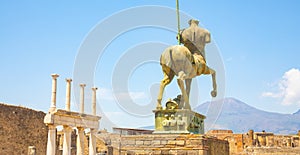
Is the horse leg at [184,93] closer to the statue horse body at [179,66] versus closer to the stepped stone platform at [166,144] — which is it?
the statue horse body at [179,66]

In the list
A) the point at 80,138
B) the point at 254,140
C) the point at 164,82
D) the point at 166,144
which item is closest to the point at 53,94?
the point at 80,138

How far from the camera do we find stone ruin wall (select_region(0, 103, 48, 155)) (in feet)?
110

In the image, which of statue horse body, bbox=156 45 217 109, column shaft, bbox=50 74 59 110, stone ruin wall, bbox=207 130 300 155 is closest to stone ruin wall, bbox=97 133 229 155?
statue horse body, bbox=156 45 217 109

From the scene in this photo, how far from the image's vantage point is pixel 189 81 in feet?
35.7

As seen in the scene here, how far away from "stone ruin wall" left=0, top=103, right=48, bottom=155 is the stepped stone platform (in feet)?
85.1

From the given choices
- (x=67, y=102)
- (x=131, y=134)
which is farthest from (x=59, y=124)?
(x=131, y=134)

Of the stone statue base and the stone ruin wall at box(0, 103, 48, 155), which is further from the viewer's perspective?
the stone ruin wall at box(0, 103, 48, 155)

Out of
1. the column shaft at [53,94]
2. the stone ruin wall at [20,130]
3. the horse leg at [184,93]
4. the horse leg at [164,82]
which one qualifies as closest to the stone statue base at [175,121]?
the horse leg at [184,93]

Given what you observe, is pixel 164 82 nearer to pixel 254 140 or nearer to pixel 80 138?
pixel 80 138

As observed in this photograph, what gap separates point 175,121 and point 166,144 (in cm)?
67

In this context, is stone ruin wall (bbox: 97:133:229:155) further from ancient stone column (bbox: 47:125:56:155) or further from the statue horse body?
ancient stone column (bbox: 47:125:56:155)

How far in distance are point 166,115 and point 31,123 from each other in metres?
29.5

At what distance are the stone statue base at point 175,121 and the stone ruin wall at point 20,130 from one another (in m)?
26.1

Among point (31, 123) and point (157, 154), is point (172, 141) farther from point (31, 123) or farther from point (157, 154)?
point (31, 123)
